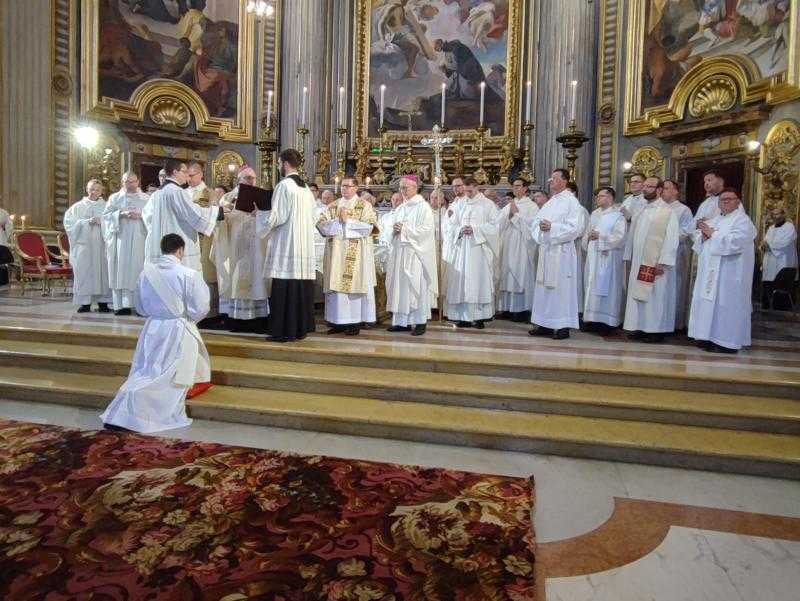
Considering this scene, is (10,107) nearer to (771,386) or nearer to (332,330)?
(332,330)

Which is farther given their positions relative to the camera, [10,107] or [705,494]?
[10,107]

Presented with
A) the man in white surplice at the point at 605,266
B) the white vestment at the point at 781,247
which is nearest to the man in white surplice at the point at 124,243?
the man in white surplice at the point at 605,266

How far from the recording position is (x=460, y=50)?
1473cm

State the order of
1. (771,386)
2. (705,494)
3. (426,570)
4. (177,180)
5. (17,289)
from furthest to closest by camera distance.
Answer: (17,289) < (177,180) < (771,386) < (705,494) < (426,570)

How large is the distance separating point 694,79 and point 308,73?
8959 mm

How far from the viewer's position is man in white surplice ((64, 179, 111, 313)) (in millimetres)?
8844

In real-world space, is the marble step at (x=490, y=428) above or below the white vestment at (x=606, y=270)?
below

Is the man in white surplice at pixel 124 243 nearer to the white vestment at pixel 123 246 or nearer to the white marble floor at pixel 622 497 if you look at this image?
the white vestment at pixel 123 246

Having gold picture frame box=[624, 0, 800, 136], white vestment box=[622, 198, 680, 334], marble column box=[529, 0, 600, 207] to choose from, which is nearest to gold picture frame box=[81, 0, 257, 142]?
marble column box=[529, 0, 600, 207]

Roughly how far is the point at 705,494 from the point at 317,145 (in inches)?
500

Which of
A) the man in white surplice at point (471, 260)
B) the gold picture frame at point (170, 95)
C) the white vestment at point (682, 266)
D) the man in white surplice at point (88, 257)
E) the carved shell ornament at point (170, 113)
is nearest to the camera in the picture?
the white vestment at point (682, 266)

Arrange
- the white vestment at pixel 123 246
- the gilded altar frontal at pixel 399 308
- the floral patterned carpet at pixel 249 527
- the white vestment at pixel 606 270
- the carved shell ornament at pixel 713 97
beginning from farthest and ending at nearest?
1. the carved shell ornament at pixel 713 97
2. the white vestment at pixel 123 246
3. the white vestment at pixel 606 270
4. the gilded altar frontal at pixel 399 308
5. the floral patterned carpet at pixel 249 527

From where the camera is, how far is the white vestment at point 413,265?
738cm

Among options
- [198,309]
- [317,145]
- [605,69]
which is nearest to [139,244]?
[198,309]
